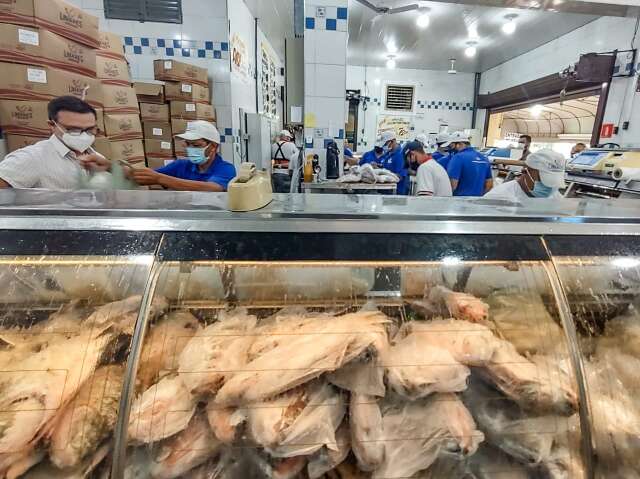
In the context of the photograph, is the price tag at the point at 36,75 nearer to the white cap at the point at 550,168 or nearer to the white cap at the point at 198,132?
the white cap at the point at 198,132

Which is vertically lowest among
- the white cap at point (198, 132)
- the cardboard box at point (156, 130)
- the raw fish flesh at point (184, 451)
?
the raw fish flesh at point (184, 451)

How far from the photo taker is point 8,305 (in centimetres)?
90

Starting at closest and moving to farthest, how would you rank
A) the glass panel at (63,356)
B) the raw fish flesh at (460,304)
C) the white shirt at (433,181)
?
the glass panel at (63,356) < the raw fish flesh at (460,304) < the white shirt at (433,181)

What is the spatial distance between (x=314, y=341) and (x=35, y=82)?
258cm

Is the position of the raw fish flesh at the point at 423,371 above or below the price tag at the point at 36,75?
below

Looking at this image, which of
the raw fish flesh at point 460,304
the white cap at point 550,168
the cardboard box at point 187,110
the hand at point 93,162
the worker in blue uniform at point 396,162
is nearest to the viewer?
the raw fish flesh at point 460,304

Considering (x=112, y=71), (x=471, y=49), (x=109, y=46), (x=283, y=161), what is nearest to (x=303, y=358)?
(x=112, y=71)

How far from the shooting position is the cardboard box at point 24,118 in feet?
6.95

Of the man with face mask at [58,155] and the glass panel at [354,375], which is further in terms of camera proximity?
the man with face mask at [58,155]

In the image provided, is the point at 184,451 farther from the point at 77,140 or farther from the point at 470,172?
the point at 470,172

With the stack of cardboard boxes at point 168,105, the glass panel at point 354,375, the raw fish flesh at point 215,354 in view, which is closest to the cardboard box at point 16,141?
the glass panel at point 354,375

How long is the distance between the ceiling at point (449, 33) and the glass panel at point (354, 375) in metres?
6.22

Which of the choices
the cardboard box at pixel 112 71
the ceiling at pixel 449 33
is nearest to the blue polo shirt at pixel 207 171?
the cardboard box at pixel 112 71

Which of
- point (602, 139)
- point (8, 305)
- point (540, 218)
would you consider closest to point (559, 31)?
point (602, 139)
